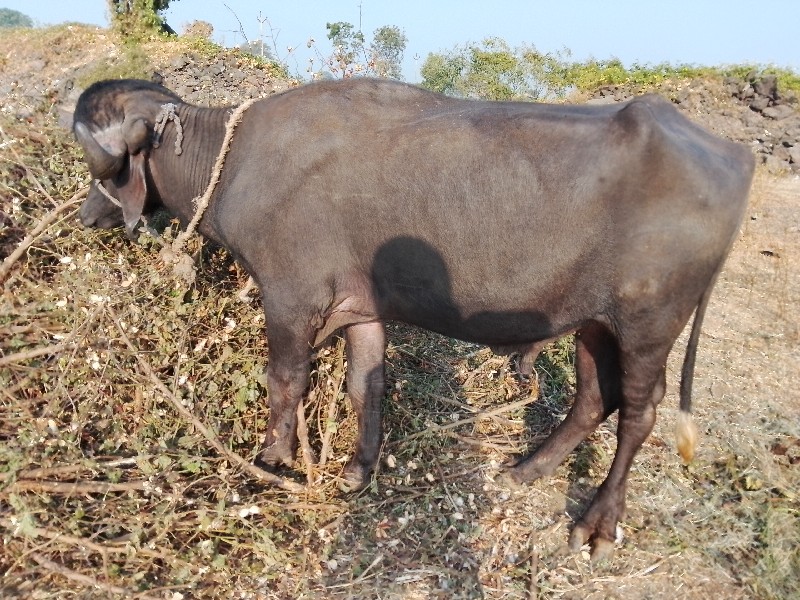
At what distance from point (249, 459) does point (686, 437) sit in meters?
2.22

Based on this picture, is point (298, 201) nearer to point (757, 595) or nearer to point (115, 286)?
point (115, 286)

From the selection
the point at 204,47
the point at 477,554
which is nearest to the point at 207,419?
the point at 477,554

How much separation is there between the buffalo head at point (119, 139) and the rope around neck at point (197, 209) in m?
0.18

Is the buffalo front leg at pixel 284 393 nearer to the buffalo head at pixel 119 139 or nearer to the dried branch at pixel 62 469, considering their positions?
the dried branch at pixel 62 469

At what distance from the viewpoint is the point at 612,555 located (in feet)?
11.0

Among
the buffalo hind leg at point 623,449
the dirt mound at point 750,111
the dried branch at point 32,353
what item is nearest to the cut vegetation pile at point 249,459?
the dried branch at point 32,353

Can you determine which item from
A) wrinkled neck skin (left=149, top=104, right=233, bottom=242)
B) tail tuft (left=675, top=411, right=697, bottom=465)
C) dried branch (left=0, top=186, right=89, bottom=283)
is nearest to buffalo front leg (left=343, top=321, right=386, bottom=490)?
wrinkled neck skin (left=149, top=104, right=233, bottom=242)

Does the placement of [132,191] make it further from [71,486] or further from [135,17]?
[135,17]

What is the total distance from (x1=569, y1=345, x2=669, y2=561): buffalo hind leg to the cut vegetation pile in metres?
0.13

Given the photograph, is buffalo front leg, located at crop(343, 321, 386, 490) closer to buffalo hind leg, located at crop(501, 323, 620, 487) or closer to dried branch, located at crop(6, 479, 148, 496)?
buffalo hind leg, located at crop(501, 323, 620, 487)

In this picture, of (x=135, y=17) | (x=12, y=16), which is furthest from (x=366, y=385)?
(x=12, y=16)

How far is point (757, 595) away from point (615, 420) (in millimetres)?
1510

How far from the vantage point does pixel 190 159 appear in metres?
3.76

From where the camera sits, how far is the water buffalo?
2.79m
